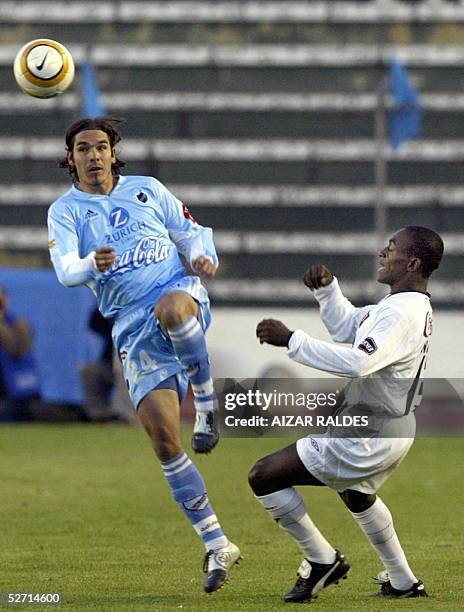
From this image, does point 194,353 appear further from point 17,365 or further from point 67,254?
point 17,365

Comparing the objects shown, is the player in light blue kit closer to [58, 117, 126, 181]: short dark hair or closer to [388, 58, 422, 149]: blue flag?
[58, 117, 126, 181]: short dark hair

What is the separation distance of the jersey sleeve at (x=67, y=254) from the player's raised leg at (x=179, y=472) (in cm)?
79

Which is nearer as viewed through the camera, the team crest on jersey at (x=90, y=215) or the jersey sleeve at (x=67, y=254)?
the jersey sleeve at (x=67, y=254)

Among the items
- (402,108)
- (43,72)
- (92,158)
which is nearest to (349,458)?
(92,158)

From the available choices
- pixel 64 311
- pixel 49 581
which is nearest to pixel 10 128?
pixel 64 311

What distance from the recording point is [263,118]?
56.5 metres

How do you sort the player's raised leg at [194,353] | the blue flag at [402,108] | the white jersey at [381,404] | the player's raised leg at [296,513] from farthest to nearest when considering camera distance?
the blue flag at [402,108] → the player's raised leg at [194,353] → the player's raised leg at [296,513] → the white jersey at [381,404]

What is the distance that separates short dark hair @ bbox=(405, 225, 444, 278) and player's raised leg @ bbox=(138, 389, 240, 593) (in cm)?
154

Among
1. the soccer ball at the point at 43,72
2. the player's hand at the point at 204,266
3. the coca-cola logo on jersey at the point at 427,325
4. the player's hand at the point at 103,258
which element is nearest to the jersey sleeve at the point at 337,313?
the coca-cola logo on jersey at the point at 427,325

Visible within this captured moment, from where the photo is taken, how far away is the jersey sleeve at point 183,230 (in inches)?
316

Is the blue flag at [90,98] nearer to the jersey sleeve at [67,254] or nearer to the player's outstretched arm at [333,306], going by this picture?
the jersey sleeve at [67,254]

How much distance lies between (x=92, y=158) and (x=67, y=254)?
2.10ft

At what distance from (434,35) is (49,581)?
50.6 metres

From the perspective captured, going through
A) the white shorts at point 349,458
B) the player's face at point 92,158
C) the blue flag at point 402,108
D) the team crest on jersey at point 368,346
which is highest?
the player's face at point 92,158
